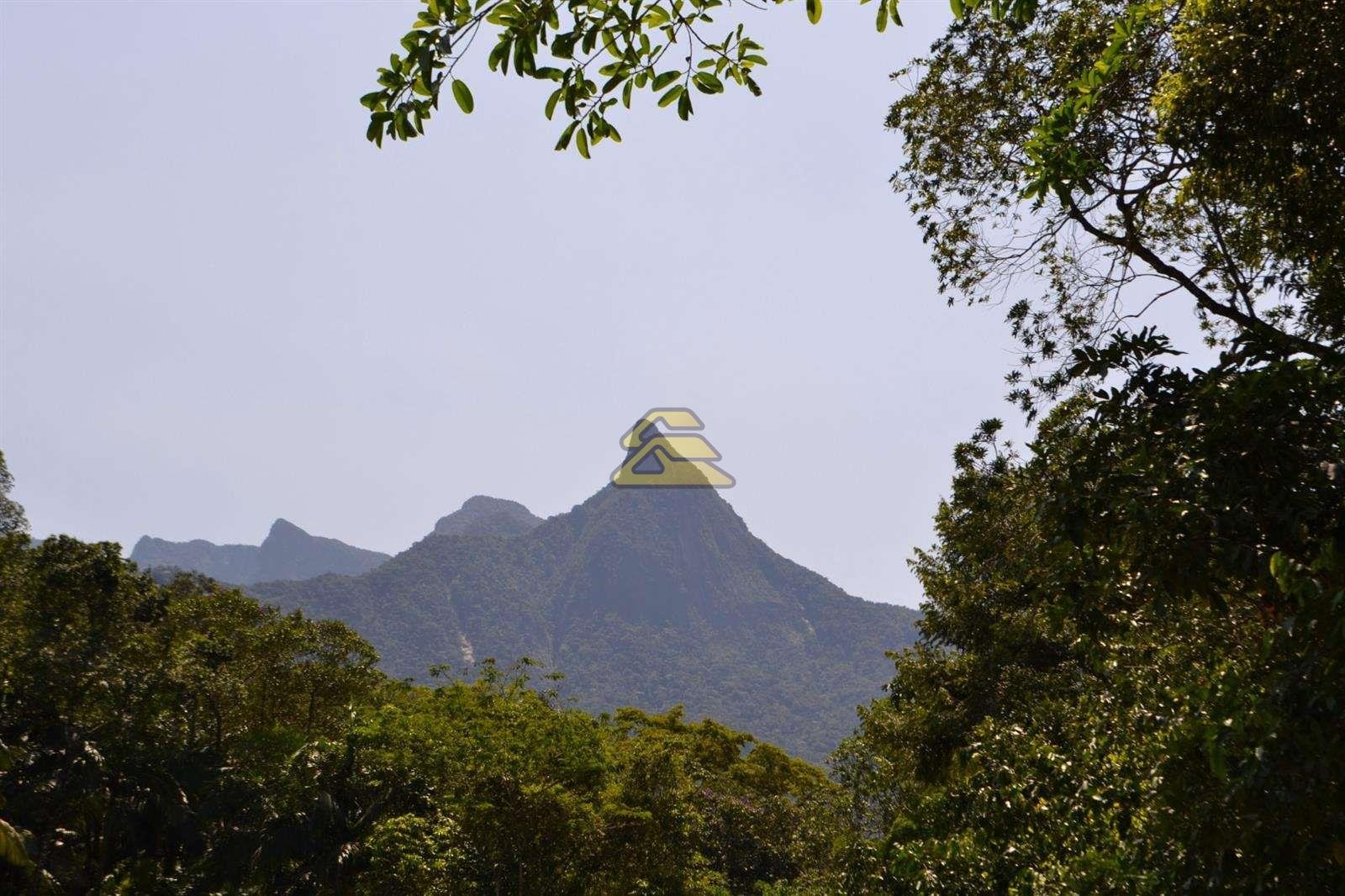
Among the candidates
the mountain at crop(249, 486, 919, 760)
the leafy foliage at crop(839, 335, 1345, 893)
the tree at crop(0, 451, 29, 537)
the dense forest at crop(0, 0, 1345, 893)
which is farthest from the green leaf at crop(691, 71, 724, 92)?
the mountain at crop(249, 486, 919, 760)

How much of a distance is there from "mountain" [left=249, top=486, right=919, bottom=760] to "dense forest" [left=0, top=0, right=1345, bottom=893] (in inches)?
3903

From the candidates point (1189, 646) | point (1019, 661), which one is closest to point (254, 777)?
point (1019, 661)

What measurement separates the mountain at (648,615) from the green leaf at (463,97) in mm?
114875

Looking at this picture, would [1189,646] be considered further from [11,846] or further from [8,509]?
[8,509]

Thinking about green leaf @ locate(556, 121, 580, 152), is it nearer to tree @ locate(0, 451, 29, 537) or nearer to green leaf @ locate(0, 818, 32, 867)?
green leaf @ locate(0, 818, 32, 867)

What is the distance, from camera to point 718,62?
111 inches

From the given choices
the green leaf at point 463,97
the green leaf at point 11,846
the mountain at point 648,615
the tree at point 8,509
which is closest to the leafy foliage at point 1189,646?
the green leaf at point 463,97

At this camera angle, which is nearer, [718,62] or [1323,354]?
[718,62]

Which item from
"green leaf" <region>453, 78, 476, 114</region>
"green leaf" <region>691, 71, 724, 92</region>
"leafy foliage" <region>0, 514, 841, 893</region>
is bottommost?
"leafy foliage" <region>0, 514, 841, 893</region>

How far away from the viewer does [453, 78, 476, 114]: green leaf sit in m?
2.46

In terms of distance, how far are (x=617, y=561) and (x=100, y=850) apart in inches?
6587

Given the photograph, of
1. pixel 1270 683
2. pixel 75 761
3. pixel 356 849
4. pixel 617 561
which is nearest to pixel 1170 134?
pixel 1270 683

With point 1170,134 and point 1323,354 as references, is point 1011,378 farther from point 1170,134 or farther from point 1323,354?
point 1323,354

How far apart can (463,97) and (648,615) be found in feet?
581
